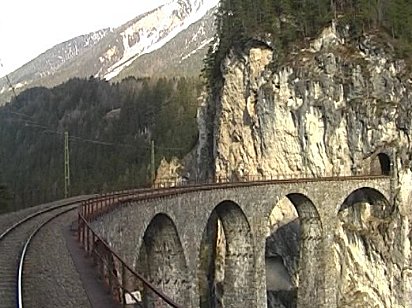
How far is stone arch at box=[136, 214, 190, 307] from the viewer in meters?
35.0

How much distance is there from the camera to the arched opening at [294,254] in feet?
165

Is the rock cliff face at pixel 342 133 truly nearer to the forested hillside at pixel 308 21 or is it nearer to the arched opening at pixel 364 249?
the arched opening at pixel 364 249

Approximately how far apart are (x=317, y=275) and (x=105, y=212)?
30.1 metres

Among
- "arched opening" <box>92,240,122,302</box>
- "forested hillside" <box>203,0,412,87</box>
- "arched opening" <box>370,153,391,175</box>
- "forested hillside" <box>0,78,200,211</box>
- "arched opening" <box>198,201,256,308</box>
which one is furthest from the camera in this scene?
"forested hillside" <box>0,78,200,211</box>

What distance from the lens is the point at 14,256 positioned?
18469 millimetres

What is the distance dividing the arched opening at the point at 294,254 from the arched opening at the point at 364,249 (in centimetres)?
454

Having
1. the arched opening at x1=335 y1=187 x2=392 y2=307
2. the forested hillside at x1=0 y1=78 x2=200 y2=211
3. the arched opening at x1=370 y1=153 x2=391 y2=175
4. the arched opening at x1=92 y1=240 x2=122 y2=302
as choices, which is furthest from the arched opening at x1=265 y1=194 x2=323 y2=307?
the forested hillside at x1=0 y1=78 x2=200 y2=211

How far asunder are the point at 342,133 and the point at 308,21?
1514 cm

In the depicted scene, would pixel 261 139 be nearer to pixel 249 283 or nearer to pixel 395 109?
pixel 395 109

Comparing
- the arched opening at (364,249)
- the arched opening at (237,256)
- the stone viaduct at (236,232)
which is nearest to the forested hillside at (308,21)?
the arched opening at (364,249)

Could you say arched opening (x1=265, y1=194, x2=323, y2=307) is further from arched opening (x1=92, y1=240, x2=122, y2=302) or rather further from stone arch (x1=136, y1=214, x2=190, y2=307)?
arched opening (x1=92, y1=240, x2=122, y2=302)

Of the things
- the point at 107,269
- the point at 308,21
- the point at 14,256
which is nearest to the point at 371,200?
the point at 308,21

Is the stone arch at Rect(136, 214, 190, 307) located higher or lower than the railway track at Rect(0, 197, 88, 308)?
lower

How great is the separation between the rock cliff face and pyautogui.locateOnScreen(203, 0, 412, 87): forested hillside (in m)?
1.32
